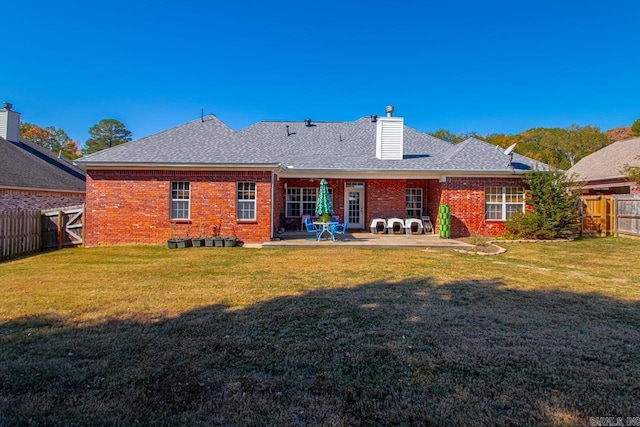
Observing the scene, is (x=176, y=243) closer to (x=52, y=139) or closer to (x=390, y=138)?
(x=390, y=138)

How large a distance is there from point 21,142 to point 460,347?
26.9 m

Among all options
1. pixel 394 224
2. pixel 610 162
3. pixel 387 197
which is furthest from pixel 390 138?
pixel 610 162

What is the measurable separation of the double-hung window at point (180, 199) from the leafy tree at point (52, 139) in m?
40.5

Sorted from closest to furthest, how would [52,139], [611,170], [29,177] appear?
[29,177]
[611,170]
[52,139]

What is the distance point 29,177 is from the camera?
663 inches

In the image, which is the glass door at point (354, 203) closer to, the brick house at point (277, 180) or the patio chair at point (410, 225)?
the brick house at point (277, 180)

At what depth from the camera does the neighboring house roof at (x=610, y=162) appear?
2084 centimetres

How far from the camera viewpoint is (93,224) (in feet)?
42.3

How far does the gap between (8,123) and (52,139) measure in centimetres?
3427

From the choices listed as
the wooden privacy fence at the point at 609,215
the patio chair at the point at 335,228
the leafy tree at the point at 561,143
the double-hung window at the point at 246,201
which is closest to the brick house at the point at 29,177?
the double-hung window at the point at 246,201

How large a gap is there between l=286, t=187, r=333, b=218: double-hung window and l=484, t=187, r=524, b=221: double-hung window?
8092 mm

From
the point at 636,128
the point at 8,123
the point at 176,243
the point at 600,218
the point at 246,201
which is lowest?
the point at 176,243

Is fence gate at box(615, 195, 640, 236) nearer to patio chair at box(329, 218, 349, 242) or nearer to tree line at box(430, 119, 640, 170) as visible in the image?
patio chair at box(329, 218, 349, 242)

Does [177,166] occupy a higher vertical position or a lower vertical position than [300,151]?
lower
